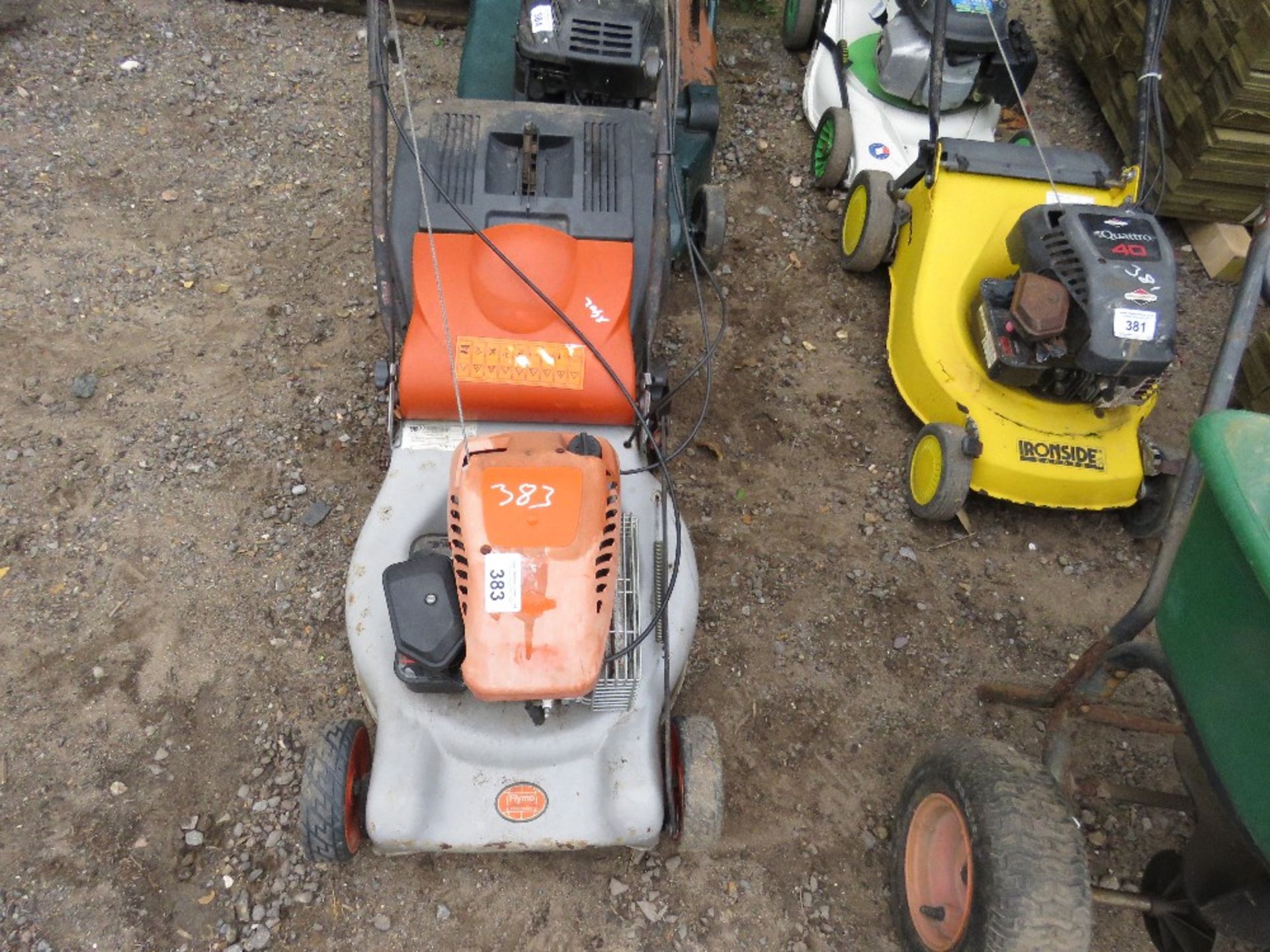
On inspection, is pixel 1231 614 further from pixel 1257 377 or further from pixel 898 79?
pixel 898 79

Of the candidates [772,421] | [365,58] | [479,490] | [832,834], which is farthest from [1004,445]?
[365,58]

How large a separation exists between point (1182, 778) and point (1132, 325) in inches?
44.6

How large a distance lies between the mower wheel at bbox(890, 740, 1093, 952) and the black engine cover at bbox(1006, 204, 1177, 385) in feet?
3.46

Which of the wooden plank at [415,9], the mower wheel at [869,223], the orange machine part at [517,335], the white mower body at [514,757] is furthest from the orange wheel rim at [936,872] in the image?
the wooden plank at [415,9]

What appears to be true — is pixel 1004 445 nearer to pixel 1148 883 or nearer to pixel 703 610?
pixel 703 610

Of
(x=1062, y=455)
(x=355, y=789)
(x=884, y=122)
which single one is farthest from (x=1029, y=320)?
(x=355, y=789)

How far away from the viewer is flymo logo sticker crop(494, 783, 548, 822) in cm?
161

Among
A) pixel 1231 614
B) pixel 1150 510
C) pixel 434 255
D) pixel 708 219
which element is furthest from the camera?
pixel 708 219

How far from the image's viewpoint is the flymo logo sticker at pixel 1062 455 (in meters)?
2.31

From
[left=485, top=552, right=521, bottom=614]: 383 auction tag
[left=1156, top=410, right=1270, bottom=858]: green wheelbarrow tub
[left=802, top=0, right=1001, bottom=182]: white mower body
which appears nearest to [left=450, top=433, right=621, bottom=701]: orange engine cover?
[left=485, top=552, right=521, bottom=614]: 383 auction tag

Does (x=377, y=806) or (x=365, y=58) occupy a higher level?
(x=365, y=58)

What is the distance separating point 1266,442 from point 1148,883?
0.95 m

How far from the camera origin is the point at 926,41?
3057mm

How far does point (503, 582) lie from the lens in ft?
4.76
